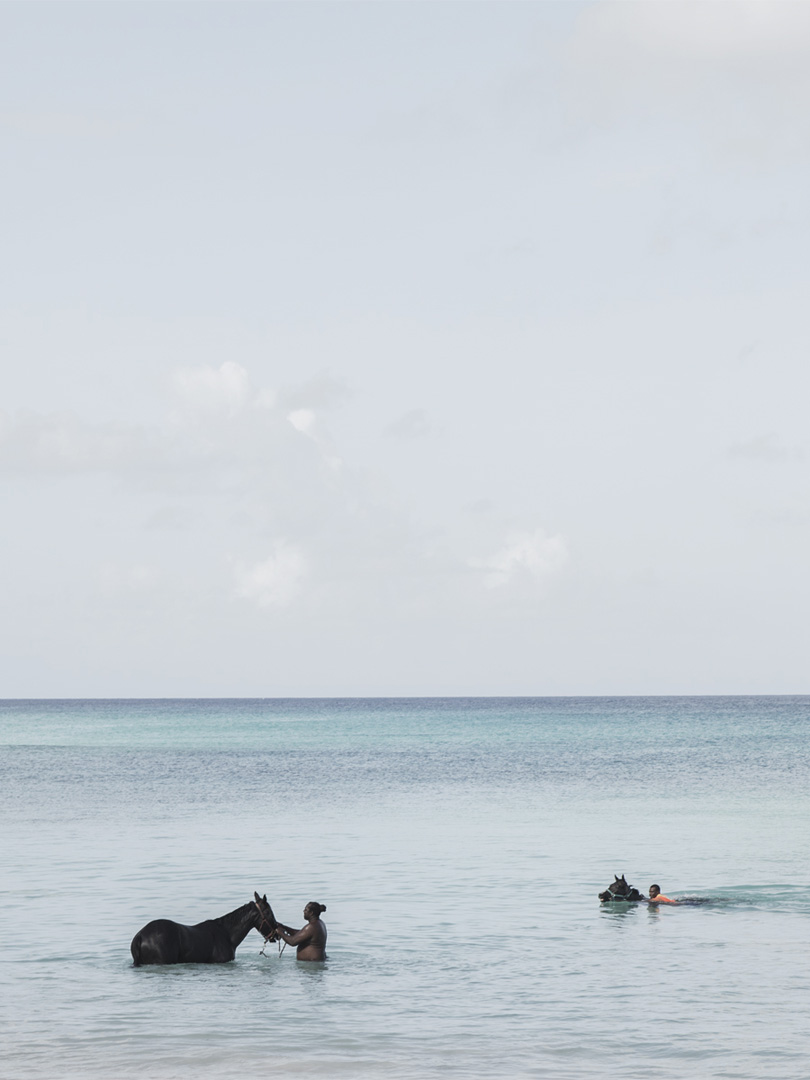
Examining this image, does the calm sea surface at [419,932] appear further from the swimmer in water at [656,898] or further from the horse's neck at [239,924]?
the horse's neck at [239,924]

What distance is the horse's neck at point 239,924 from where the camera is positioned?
67.8 feet

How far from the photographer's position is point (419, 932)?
2248 centimetres

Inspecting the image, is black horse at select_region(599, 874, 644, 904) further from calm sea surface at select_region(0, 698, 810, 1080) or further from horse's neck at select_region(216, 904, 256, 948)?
horse's neck at select_region(216, 904, 256, 948)

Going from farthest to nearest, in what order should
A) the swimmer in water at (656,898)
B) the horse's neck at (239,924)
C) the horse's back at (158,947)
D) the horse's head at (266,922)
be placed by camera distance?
the swimmer in water at (656,898), the horse's neck at (239,924), the horse's head at (266,922), the horse's back at (158,947)

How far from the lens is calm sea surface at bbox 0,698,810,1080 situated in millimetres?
15344

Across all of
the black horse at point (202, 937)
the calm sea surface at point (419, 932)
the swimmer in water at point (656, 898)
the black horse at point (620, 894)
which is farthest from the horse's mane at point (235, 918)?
the swimmer in water at point (656, 898)

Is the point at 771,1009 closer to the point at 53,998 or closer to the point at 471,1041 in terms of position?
the point at 471,1041

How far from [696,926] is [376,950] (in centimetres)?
603

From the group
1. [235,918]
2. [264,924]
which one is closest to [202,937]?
[235,918]

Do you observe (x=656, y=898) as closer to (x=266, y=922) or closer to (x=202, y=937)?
(x=266, y=922)

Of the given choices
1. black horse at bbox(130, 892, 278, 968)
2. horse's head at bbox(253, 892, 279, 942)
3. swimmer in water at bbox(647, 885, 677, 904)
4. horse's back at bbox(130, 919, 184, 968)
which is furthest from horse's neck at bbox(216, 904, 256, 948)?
swimmer in water at bbox(647, 885, 677, 904)

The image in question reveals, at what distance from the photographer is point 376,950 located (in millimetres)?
21203

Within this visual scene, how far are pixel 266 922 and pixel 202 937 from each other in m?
1.08

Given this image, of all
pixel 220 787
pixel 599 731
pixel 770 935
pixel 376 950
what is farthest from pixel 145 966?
pixel 599 731
